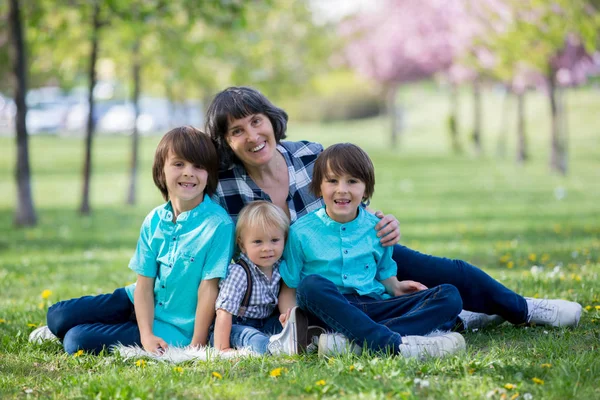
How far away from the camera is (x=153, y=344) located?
458cm

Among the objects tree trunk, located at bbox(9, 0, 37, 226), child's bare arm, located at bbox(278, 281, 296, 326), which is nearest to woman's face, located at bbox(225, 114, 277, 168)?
child's bare arm, located at bbox(278, 281, 296, 326)

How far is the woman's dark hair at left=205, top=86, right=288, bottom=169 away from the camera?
4.85 m

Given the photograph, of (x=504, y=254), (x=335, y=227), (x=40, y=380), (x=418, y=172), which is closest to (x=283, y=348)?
(x=335, y=227)

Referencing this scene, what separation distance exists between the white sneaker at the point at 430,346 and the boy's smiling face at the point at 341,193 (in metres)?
0.85

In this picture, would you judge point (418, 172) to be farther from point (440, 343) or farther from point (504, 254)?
point (440, 343)

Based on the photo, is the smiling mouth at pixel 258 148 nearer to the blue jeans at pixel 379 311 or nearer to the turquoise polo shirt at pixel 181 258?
the turquoise polo shirt at pixel 181 258

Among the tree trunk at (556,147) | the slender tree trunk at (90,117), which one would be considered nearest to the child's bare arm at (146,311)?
the slender tree trunk at (90,117)

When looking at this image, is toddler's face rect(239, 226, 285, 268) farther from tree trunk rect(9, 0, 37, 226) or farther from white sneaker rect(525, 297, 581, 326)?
tree trunk rect(9, 0, 37, 226)

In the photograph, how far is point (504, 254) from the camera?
8414mm

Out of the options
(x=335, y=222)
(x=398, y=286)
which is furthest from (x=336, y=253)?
(x=398, y=286)

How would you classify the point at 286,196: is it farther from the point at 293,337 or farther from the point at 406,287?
the point at 293,337

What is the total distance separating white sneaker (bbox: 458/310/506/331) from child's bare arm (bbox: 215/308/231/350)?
1.45 meters

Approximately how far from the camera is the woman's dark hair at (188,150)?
15.4 feet

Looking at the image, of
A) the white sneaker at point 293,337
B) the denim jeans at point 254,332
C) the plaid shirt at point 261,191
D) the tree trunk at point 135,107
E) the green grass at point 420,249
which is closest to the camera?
the green grass at point 420,249
